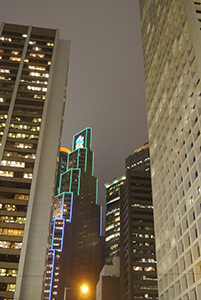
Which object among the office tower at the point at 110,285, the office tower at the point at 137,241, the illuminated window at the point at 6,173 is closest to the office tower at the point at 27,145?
the illuminated window at the point at 6,173

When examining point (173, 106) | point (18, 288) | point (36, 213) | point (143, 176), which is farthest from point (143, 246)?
point (173, 106)

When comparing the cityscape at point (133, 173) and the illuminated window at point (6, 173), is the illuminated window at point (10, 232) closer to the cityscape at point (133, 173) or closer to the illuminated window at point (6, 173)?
the cityscape at point (133, 173)

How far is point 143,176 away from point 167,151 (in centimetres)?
9500

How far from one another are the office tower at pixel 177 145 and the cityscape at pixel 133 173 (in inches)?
6.8

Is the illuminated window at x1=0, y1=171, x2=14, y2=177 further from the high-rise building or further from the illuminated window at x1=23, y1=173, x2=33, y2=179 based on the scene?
the high-rise building

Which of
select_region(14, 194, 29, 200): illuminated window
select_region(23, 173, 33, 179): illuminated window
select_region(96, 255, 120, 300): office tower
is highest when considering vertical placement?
select_region(23, 173, 33, 179): illuminated window

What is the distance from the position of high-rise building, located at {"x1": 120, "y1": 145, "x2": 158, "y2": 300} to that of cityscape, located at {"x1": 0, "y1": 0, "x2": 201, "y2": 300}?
44 cm

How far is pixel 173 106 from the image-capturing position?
211ft

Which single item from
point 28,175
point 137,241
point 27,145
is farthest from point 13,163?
point 137,241

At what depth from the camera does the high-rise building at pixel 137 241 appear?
129 meters

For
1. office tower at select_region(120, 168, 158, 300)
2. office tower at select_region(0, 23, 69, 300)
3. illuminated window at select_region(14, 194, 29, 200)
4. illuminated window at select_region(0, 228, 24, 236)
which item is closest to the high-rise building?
office tower at select_region(120, 168, 158, 300)

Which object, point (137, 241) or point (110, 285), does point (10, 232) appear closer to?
point (110, 285)

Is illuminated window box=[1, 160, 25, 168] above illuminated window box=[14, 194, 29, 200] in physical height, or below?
above

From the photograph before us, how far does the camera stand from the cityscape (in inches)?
2167
